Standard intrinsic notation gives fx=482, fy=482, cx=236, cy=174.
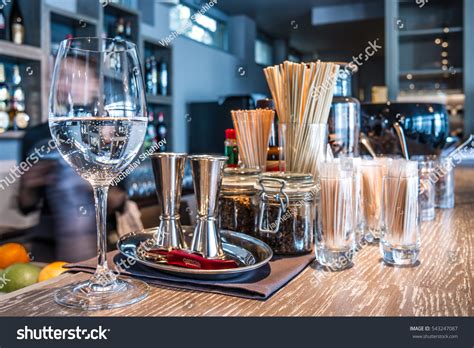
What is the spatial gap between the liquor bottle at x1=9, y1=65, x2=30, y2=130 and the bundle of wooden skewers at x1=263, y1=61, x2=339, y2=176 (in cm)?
193

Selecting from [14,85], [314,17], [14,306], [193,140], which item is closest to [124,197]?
[14,85]

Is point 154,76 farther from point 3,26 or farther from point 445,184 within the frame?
point 445,184

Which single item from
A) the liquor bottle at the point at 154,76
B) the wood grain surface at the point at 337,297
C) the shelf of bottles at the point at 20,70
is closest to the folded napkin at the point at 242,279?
the wood grain surface at the point at 337,297

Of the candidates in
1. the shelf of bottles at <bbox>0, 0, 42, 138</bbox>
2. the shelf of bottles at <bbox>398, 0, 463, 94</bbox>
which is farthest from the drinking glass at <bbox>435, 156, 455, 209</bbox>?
the shelf of bottles at <bbox>398, 0, 463, 94</bbox>

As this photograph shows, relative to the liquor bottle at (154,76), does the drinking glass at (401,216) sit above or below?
below

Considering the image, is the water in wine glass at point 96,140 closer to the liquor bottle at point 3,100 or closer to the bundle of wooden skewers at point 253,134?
the bundle of wooden skewers at point 253,134

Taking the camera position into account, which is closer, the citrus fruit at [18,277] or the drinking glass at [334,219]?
the drinking glass at [334,219]

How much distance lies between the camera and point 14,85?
2.35m

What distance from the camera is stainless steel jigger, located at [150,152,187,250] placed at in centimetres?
59

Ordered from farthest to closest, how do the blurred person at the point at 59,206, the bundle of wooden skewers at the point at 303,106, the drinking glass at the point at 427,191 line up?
the blurred person at the point at 59,206
the drinking glass at the point at 427,191
the bundle of wooden skewers at the point at 303,106

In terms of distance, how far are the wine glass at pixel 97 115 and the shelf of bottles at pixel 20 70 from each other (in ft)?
6.23

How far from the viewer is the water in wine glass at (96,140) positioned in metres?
0.48

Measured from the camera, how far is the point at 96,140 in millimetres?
479

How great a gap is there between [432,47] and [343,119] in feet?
12.8
